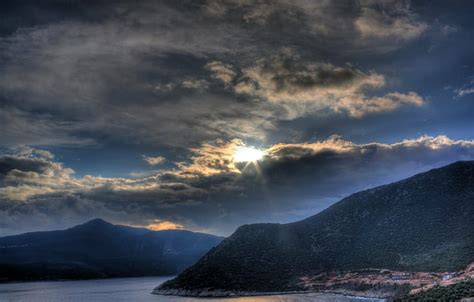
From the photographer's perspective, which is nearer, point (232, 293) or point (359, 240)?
point (232, 293)

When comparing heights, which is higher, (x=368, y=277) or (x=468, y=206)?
(x=468, y=206)

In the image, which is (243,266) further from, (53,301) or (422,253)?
(53,301)

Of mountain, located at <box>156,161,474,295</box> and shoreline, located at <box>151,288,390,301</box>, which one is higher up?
mountain, located at <box>156,161,474,295</box>

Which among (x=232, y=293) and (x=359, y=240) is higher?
(x=359, y=240)

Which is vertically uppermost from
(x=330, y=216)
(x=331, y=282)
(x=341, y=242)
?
(x=330, y=216)

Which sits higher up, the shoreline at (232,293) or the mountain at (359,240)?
the mountain at (359,240)

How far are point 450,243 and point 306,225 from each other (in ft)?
222

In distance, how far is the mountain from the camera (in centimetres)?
13462

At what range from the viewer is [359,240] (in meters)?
160

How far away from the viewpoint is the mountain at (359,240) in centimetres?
13462

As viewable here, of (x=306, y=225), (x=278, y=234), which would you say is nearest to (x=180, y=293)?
(x=278, y=234)

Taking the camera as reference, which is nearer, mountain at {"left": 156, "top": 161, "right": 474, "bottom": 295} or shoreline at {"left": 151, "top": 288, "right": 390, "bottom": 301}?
shoreline at {"left": 151, "top": 288, "right": 390, "bottom": 301}

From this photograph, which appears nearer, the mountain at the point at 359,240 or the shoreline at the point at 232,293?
the shoreline at the point at 232,293

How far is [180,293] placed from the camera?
502ft
